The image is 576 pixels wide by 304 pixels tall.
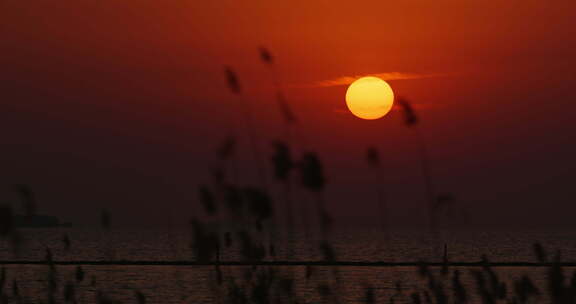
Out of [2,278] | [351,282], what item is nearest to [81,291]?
[351,282]

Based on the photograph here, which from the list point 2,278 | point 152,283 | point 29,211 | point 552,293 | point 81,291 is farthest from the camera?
point 152,283

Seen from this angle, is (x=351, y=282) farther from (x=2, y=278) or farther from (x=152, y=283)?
(x=2, y=278)

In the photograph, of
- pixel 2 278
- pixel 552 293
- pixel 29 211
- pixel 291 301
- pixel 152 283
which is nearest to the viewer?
pixel 29 211

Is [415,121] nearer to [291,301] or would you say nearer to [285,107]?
[285,107]

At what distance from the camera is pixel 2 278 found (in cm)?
984

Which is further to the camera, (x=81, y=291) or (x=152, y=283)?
(x=152, y=283)

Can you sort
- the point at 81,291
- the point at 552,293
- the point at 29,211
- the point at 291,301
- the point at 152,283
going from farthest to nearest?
the point at 152,283 < the point at 81,291 < the point at 291,301 < the point at 552,293 < the point at 29,211

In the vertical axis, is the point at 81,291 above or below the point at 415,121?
above

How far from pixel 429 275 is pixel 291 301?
1.38 metres

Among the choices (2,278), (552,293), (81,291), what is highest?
(81,291)

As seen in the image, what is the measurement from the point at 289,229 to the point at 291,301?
2.36 feet

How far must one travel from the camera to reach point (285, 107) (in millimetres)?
8148

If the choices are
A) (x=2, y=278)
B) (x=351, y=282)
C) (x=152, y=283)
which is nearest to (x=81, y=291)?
Result: (x=152, y=283)

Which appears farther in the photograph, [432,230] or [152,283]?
[152,283]
